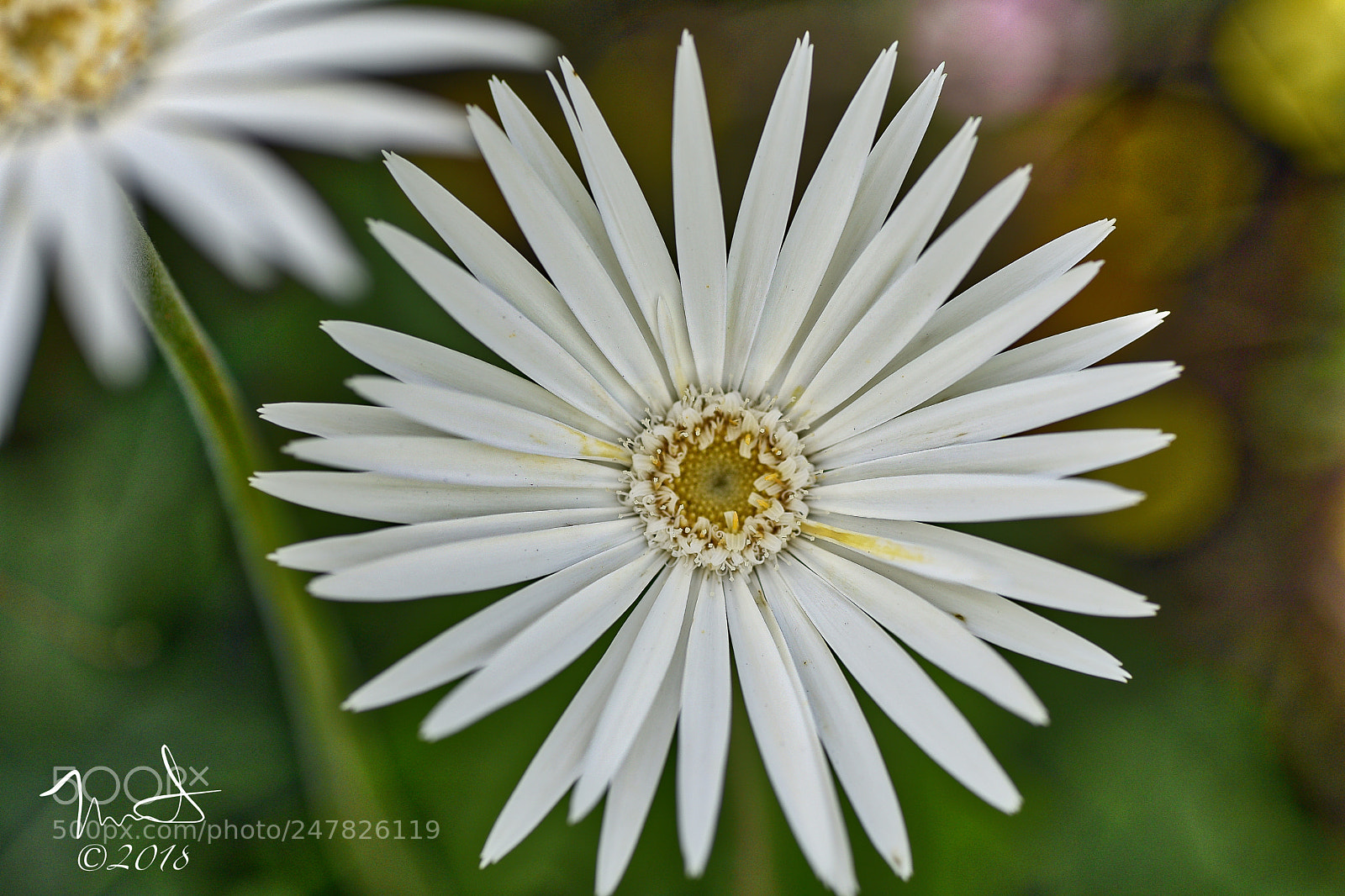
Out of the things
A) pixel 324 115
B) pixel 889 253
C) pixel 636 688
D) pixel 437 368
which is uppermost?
pixel 324 115

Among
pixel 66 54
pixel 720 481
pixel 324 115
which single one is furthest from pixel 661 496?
pixel 66 54

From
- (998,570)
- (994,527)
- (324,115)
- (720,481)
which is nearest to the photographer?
(998,570)

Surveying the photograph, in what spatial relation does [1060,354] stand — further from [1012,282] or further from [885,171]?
[885,171]

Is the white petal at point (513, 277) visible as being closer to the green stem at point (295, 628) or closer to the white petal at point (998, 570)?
the green stem at point (295, 628)

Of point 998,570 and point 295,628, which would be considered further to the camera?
point 295,628

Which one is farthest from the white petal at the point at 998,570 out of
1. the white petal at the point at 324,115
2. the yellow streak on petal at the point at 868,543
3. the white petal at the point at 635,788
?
the white petal at the point at 324,115

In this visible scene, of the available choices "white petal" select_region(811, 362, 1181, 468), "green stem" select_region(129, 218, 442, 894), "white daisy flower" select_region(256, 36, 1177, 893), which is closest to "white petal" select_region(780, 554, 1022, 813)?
"white daisy flower" select_region(256, 36, 1177, 893)
